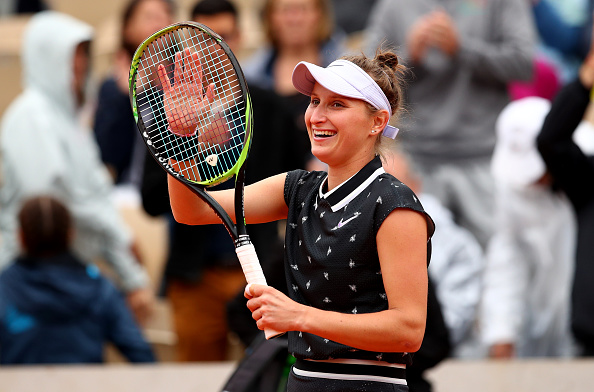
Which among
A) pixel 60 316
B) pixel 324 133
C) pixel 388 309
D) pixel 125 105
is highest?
pixel 324 133

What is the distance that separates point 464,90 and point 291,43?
100cm

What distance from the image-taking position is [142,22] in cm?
533

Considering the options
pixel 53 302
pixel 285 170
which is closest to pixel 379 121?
pixel 285 170

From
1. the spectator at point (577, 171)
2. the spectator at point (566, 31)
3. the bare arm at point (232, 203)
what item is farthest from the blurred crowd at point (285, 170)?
the spectator at point (566, 31)

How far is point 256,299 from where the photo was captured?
1.98m

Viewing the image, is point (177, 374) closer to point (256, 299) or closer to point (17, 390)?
point (17, 390)

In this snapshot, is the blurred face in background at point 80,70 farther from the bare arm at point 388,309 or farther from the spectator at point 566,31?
the bare arm at point 388,309

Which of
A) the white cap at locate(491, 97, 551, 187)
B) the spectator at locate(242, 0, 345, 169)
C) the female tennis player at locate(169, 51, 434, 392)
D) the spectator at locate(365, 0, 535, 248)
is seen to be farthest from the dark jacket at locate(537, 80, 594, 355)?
the female tennis player at locate(169, 51, 434, 392)

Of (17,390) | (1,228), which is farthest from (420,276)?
(1,228)

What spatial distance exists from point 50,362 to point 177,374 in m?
0.68

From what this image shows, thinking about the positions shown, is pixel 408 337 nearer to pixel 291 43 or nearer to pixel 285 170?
pixel 285 170

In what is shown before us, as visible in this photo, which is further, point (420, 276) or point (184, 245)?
point (184, 245)

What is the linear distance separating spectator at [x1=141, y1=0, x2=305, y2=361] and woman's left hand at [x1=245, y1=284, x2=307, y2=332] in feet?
7.56

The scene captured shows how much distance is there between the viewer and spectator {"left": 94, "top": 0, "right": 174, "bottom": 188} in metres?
5.36
